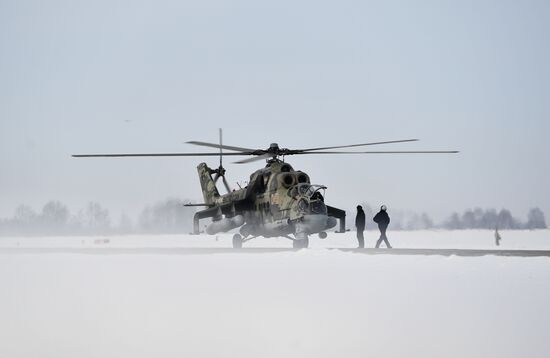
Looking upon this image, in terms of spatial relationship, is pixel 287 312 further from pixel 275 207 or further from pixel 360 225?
pixel 275 207

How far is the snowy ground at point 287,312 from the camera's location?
1040 cm

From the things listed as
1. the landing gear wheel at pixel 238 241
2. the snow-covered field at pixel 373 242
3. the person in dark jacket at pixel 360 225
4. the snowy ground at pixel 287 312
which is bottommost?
the snowy ground at pixel 287 312

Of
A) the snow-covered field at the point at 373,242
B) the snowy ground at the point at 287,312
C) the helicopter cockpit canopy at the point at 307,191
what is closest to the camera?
the snowy ground at the point at 287,312

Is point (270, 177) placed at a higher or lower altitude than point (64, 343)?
higher

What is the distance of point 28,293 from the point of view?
50.9 ft

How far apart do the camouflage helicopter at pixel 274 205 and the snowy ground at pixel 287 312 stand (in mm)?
10832

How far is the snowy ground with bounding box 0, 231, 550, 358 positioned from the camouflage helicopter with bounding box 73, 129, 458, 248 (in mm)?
10832

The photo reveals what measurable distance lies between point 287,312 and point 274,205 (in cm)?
1947

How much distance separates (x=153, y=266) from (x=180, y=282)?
4491mm

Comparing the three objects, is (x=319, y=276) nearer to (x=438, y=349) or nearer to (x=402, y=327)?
(x=402, y=327)

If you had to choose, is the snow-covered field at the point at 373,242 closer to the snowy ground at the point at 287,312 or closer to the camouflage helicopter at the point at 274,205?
the camouflage helicopter at the point at 274,205

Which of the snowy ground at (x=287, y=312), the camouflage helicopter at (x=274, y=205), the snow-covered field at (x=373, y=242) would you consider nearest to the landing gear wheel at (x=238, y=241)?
the camouflage helicopter at (x=274, y=205)

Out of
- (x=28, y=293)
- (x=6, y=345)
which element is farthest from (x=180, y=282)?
(x=6, y=345)

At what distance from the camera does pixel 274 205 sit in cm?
3177
